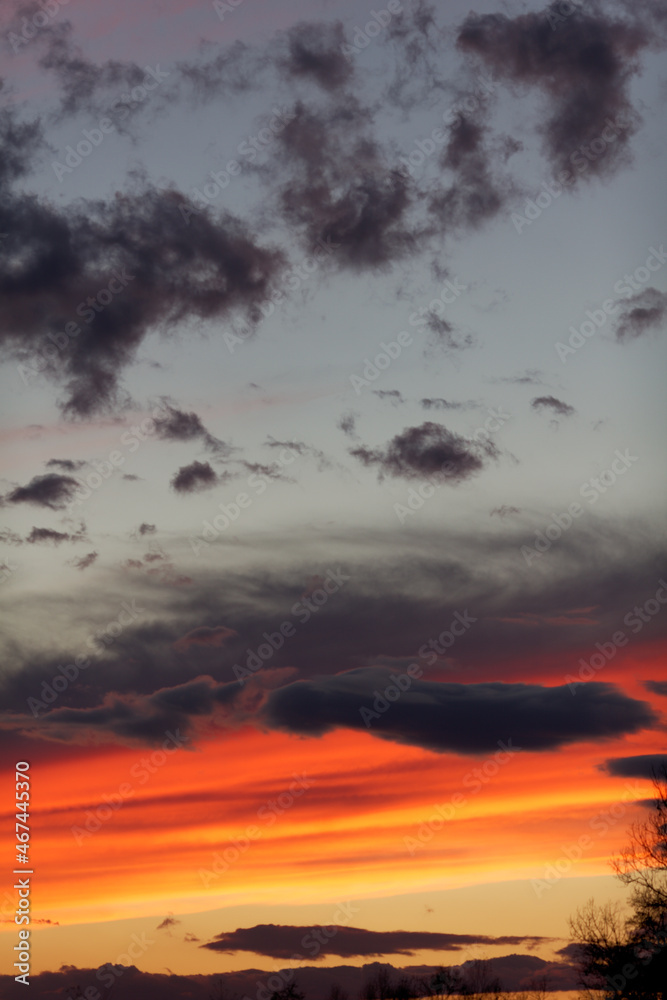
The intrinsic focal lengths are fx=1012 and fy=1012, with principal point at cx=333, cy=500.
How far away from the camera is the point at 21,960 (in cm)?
3416

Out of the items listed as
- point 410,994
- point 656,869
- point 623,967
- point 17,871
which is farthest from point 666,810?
point 410,994

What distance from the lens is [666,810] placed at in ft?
128

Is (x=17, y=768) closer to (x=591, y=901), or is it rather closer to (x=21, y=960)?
(x=21, y=960)

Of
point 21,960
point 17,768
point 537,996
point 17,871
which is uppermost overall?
point 17,768

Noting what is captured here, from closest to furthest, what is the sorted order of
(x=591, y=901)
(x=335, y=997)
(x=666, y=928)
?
1. (x=666, y=928)
2. (x=591, y=901)
3. (x=335, y=997)

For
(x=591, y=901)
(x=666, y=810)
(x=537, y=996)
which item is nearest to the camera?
(x=666, y=810)

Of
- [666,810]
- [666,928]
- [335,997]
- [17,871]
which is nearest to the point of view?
[17,871]

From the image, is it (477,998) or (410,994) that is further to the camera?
(410,994)

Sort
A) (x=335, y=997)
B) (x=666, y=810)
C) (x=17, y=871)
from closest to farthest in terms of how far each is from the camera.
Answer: (x=17, y=871), (x=666, y=810), (x=335, y=997)

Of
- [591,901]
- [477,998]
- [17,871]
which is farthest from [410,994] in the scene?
[17,871]

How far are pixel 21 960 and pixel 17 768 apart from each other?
269 inches

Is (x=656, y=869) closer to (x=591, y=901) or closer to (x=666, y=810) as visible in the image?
(x=666, y=810)

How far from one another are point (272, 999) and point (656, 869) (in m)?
56.6

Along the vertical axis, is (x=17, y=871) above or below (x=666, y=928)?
above
